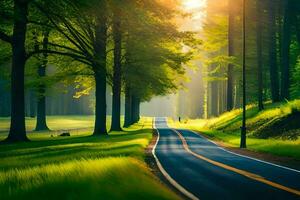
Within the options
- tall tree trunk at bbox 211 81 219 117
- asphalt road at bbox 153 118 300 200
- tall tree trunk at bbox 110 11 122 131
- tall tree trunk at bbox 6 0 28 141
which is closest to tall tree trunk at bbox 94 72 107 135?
tall tree trunk at bbox 110 11 122 131

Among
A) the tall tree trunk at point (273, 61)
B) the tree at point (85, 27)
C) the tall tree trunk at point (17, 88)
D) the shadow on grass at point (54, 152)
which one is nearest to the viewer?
the shadow on grass at point (54, 152)

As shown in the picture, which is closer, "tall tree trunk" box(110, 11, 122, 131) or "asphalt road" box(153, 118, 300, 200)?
"asphalt road" box(153, 118, 300, 200)

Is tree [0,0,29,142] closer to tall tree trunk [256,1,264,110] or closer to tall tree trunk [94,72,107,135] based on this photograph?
tall tree trunk [94,72,107,135]

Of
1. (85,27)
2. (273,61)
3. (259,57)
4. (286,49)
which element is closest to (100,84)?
(85,27)

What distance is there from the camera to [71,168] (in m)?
11.4

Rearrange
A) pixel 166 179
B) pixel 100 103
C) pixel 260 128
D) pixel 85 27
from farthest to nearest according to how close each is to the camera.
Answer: pixel 100 103, pixel 260 128, pixel 85 27, pixel 166 179

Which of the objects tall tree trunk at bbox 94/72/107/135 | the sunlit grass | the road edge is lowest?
the road edge

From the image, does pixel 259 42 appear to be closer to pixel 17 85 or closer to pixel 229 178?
pixel 17 85

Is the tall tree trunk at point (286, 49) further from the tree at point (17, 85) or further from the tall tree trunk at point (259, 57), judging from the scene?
the tree at point (17, 85)

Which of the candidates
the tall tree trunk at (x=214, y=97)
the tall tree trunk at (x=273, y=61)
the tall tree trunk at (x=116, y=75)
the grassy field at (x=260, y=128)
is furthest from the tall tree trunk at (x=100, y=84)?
the tall tree trunk at (x=214, y=97)

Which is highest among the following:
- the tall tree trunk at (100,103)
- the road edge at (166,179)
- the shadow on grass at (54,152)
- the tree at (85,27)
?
the tree at (85,27)

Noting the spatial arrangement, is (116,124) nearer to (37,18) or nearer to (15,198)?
(37,18)

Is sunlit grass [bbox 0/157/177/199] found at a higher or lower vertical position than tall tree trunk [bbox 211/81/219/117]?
lower

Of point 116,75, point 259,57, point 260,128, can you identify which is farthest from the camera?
point 259,57
